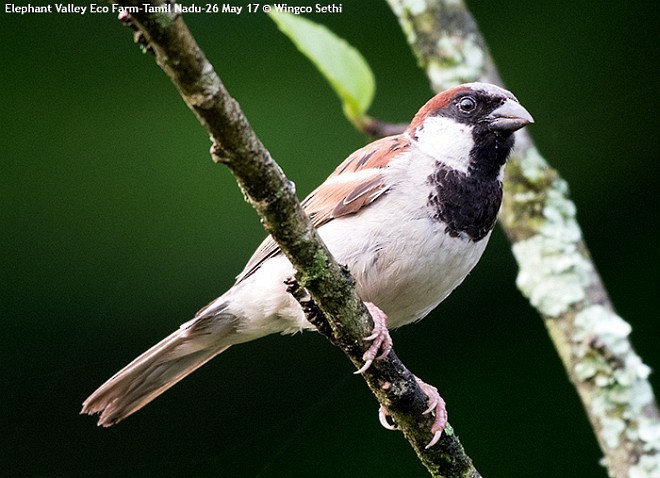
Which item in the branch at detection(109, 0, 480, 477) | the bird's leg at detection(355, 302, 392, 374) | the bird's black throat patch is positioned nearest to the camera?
the branch at detection(109, 0, 480, 477)

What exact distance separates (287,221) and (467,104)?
121 cm

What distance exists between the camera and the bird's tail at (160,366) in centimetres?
255

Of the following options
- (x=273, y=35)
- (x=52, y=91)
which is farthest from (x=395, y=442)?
(x=52, y=91)

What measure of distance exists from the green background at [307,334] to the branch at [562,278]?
0.44m

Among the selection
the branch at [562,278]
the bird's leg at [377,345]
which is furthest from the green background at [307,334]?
the bird's leg at [377,345]

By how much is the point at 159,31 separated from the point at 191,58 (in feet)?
0.21

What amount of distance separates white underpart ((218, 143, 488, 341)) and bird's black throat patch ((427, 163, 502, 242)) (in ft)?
0.07

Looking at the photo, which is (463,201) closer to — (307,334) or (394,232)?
(394,232)

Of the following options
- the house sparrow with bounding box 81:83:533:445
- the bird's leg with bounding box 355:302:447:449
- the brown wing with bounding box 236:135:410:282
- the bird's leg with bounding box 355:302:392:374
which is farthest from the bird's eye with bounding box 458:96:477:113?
the bird's leg with bounding box 355:302:392:374

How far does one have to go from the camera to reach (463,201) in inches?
91.8

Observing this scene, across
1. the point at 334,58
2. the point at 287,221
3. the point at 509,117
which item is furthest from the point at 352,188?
the point at 287,221

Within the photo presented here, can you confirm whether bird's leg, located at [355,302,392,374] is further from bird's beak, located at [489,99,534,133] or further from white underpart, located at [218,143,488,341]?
bird's beak, located at [489,99,534,133]

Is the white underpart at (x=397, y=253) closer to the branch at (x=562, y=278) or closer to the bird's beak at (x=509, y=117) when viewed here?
the bird's beak at (x=509, y=117)

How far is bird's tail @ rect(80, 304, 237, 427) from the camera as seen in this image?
8.36ft
